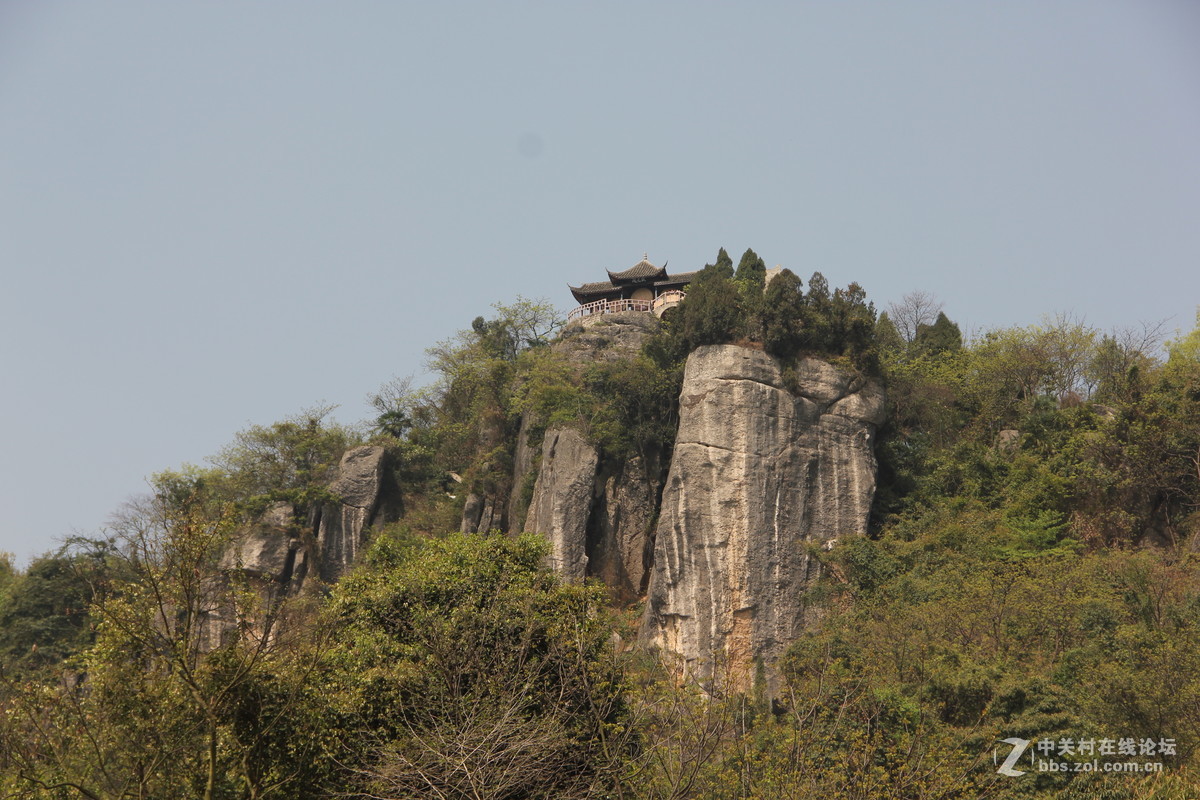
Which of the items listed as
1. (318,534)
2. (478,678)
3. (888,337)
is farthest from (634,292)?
(478,678)

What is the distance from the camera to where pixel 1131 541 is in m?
29.1

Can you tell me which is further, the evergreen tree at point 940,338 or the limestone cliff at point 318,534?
the evergreen tree at point 940,338

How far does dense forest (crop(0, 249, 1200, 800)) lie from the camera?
44.8 ft

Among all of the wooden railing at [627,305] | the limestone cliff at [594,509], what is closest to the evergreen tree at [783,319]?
the limestone cliff at [594,509]

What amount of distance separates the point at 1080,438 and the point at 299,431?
2358cm

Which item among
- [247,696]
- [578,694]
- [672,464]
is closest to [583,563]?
[672,464]

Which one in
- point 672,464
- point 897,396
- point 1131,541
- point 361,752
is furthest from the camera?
point 897,396

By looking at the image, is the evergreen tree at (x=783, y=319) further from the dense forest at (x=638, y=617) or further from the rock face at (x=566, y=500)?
the rock face at (x=566, y=500)

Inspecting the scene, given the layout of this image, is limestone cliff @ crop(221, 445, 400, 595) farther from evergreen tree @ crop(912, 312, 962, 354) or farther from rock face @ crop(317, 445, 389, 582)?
evergreen tree @ crop(912, 312, 962, 354)

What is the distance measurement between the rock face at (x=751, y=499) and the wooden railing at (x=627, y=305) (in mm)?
11066

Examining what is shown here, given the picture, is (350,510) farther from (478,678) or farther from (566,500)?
(478,678)

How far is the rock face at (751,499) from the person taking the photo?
30.5 m

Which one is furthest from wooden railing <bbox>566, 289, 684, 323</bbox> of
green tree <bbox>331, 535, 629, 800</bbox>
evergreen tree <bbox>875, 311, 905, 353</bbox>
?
green tree <bbox>331, 535, 629, 800</bbox>

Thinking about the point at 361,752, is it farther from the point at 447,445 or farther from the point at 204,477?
the point at 204,477
